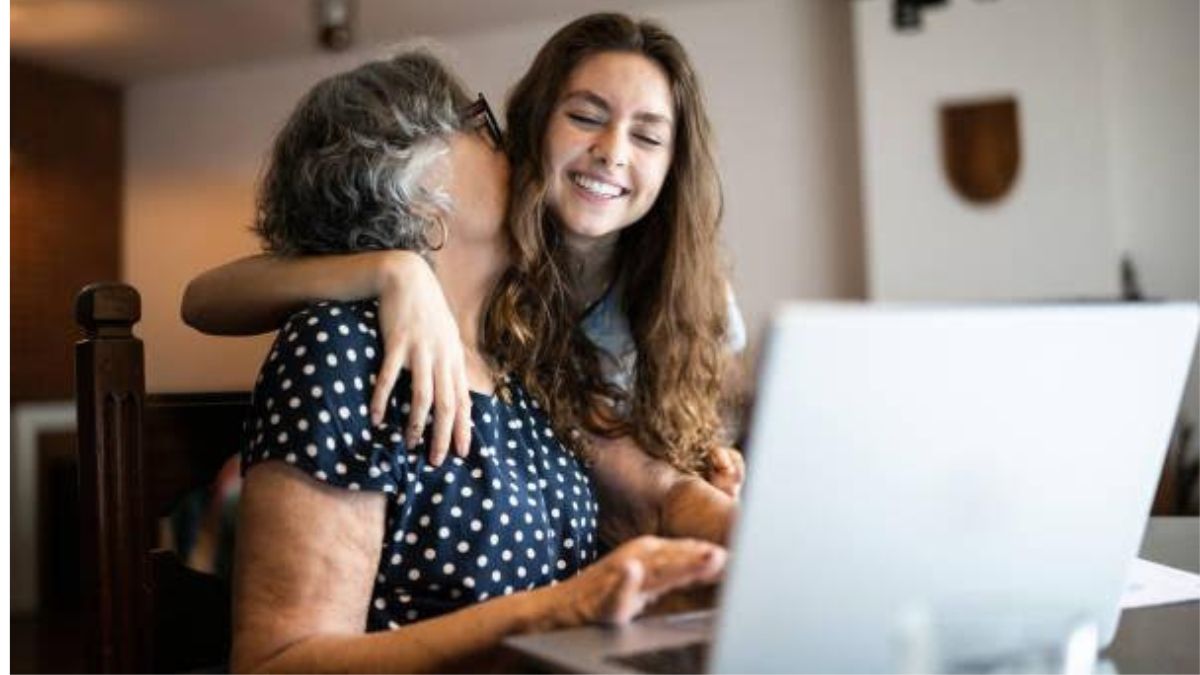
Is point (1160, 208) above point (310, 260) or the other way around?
above

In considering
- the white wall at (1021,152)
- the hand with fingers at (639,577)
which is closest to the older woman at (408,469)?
the hand with fingers at (639,577)

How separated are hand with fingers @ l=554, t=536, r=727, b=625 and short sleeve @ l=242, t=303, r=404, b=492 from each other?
0.24 m

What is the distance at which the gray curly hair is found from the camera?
89 cm

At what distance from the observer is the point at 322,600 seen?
Answer: 2.40 feet

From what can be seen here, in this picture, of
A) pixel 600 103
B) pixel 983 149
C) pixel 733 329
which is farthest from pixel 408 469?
pixel 983 149

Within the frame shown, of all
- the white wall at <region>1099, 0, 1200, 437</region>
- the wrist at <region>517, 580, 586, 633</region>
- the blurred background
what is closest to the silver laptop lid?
the wrist at <region>517, 580, 586, 633</region>

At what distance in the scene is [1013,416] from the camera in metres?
0.46

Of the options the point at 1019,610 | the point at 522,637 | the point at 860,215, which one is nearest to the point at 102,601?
the point at 522,637

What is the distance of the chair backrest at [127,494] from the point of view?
0.86 m

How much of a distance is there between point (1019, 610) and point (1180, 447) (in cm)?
314

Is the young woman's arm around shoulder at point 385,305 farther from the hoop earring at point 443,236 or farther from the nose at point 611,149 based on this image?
the nose at point 611,149

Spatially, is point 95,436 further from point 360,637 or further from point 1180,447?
point 1180,447

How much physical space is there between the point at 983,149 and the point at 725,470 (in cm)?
287

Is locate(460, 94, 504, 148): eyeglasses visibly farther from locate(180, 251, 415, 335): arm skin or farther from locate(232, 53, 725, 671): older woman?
locate(180, 251, 415, 335): arm skin
